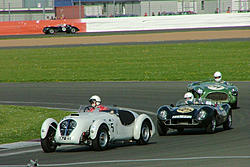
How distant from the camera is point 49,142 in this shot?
1334 cm

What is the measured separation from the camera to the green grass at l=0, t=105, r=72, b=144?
16.8m

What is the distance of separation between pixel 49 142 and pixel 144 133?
104 inches

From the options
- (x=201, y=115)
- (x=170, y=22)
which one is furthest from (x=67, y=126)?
(x=170, y=22)

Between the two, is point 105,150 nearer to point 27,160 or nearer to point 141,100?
point 27,160

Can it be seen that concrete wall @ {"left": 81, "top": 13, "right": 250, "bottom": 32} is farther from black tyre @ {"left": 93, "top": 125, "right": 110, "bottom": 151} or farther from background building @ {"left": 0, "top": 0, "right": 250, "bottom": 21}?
black tyre @ {"left": 93, "top": 125, "right": 110, "bottom": 151}

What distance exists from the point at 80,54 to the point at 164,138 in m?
30.6

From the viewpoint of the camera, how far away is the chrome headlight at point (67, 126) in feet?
42.8

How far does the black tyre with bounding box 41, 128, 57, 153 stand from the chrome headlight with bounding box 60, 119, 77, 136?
0.40m

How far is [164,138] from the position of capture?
16.0 m

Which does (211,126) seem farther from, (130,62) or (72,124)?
(130,62)

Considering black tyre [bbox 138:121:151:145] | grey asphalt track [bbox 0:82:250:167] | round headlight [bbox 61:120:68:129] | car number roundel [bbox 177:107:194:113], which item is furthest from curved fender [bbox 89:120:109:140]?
car number roundel [bbox 177:107:194:113]

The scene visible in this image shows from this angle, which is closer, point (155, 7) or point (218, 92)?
point (218, 92)

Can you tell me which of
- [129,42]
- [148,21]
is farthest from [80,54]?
[148,21]

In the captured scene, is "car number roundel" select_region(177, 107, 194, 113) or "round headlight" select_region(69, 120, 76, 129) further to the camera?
"car number roundel" select_region(177, 107, 194, 113)
